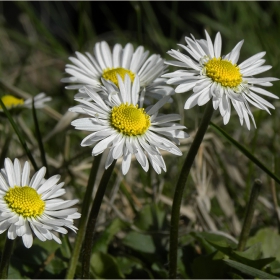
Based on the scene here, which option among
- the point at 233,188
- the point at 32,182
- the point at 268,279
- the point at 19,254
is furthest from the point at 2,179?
the point at 233,188

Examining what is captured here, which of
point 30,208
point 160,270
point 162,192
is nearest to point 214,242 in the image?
point 160,270

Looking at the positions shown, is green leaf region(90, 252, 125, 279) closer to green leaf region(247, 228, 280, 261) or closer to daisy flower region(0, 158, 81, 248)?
daisy flower region(0, 158, 81, 248)

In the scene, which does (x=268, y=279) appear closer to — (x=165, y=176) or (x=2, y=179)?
(x=2, y=179)

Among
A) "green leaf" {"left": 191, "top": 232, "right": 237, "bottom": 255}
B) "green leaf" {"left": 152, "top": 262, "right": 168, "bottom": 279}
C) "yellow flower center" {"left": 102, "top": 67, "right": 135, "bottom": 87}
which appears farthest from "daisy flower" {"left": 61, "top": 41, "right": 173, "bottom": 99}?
"green leaf" {"left": 152, "top": 262, "right": 168, "bottom": 279}

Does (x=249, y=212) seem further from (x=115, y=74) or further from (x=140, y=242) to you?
(x=115, y=74)

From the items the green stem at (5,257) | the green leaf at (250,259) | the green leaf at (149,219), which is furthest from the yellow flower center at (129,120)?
the green leaf at (149,219)

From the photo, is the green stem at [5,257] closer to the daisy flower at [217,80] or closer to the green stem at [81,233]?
the green stem at [81,233]

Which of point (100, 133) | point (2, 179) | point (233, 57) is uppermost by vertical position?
point (233, 57)
